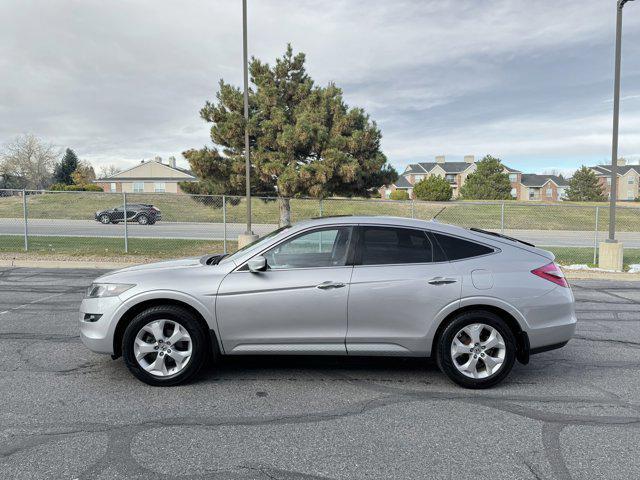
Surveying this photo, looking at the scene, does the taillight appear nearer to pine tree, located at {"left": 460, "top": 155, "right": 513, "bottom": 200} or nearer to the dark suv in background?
the dark suv in background

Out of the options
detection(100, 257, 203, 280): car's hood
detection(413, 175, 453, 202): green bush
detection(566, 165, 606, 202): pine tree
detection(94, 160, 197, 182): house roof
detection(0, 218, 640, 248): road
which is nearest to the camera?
detection(100, 257, 203, 280): car's hood

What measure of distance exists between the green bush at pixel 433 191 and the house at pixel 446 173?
3253 cm

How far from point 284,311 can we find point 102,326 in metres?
1.61

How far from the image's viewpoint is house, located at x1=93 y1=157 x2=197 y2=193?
204ft

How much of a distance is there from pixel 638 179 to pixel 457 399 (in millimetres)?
111219

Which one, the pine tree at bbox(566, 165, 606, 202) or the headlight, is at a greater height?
the pine tree at bbox(566, 165, 606, 202)

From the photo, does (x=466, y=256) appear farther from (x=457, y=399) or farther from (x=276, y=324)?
(x=276, y=324)

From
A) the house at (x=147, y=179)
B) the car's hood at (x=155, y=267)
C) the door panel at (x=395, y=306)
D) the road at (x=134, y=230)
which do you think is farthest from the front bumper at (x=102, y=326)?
the house at (x=147, y=179)

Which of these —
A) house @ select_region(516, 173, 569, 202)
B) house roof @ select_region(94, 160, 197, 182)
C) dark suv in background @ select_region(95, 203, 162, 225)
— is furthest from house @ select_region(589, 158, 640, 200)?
dark suv in background @ select_region(95, 203, 162, 225)

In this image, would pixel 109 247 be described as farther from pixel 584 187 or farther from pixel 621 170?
pixel 621 170

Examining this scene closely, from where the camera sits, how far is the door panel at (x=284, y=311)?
4.12m

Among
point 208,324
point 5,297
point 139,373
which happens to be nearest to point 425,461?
point 208,324

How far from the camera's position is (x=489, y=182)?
194 feet

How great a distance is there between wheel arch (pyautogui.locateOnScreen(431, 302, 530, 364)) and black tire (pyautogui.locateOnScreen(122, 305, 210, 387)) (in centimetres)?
206
